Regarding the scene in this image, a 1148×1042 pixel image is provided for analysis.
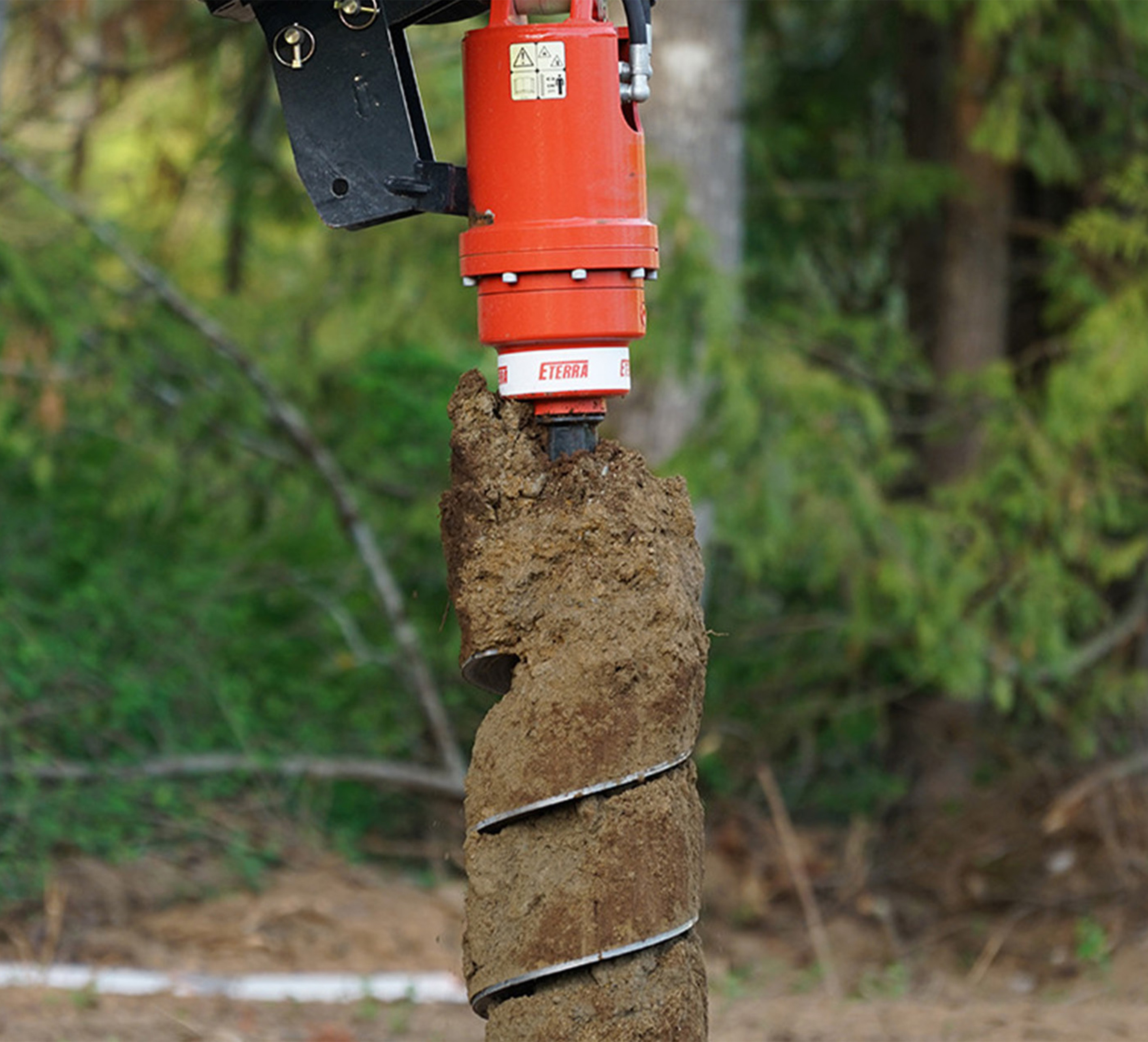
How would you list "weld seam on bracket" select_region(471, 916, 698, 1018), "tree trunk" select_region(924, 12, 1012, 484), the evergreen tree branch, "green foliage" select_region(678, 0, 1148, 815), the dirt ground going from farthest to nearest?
1. "tree trunk" select_region(924, 12, 1012, 484)
2. "green foliage" select_region(678, 0, 1148, 815)
3. the evergreen tree branch
4. the dirt ground
5. "weld seam on bracket" select_region(471, 916, 698, 1018)

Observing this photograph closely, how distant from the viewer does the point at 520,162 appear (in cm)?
235

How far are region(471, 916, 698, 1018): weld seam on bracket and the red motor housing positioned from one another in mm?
854

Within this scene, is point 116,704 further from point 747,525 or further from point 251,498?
point 747,525

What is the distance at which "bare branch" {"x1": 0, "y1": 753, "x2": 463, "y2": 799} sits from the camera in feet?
18.7

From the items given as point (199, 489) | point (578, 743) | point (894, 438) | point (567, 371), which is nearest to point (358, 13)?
point (567, 371)

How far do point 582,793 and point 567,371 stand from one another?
0.65m

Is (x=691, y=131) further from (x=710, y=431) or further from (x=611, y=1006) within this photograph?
(x=611, y=1006)

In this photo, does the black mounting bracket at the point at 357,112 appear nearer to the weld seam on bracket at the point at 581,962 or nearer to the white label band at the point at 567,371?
the white label band at the point at 567,371

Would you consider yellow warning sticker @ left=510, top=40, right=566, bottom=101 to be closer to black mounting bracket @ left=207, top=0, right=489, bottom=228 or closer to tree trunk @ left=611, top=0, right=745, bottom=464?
black mounting bracket @ left=207, top=0, right=489, bottom=228

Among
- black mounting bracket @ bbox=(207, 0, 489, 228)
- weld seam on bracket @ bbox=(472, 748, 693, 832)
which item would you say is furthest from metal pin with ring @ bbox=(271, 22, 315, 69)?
weld seam on bracket @ bbox=(472, 748, 693, 832)

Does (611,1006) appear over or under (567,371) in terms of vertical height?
under

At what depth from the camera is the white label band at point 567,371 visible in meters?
2.38

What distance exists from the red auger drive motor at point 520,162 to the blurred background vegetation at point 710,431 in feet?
11.3

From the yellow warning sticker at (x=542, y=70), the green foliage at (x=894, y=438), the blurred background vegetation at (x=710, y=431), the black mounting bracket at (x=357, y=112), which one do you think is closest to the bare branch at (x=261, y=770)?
the blurred background vegetation at (x=710, y=431)
